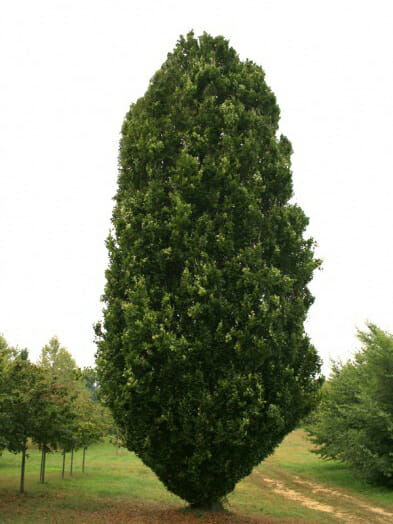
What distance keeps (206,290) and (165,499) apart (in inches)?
437

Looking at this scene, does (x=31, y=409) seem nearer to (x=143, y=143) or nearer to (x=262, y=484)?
(x=143, y=143)

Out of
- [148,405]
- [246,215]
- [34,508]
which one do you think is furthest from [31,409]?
[246,215]

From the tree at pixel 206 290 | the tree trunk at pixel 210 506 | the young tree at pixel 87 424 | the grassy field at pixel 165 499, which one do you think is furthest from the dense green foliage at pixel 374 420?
the young tree at pixel 87 424

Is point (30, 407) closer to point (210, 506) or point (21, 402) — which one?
point (21, 402)

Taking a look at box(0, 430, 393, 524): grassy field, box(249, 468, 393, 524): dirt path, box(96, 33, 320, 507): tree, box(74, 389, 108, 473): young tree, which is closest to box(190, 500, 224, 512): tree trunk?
box(96, 33, 320, 507): tree

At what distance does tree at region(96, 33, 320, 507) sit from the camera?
13.2 m

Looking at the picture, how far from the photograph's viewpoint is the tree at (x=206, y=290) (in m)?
13.2

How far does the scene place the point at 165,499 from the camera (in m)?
19.6

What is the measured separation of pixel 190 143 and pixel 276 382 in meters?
8.00

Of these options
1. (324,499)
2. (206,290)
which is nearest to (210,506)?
(206,290)

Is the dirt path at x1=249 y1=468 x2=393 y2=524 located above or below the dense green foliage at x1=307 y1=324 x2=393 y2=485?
below

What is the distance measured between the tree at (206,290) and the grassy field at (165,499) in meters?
2.39

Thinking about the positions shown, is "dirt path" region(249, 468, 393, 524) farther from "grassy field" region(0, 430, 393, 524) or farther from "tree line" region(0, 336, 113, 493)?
"tree line" region(0, 336, 113, 493)

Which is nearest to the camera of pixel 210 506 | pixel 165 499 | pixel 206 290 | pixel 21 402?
pixel 206 290
